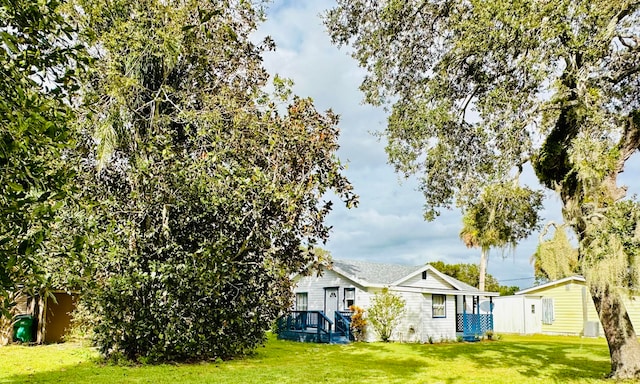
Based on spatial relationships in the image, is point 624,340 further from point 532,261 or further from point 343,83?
point 343,83

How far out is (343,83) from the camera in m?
12.7

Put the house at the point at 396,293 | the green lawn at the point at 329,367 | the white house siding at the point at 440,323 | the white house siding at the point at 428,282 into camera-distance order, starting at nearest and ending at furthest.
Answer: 1. the green lawn at the point at 329,367
2. the house at the point at 396,293
3. the white house siding at the point at 440,323
4. the white house siding at the point at 428,282

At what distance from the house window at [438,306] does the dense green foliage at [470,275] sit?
62.6ft

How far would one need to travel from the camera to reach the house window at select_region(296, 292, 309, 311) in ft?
80.7

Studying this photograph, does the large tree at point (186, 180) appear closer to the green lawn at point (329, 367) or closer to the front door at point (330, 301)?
the green lawn at point (329, 367)

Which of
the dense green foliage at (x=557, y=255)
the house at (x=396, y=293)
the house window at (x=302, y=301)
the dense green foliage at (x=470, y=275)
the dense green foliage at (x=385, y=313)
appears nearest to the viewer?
the dense green foliage at (x=557, y=255)

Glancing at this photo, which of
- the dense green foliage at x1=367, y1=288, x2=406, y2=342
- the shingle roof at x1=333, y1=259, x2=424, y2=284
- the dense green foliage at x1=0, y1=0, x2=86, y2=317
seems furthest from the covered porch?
the dense green foliage at x1=0, y1=0, x2=86, y2=317

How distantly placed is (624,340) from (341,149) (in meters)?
7.91

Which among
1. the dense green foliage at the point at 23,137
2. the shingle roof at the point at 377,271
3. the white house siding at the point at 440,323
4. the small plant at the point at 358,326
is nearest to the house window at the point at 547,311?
the shingle roof at the point at 377,271

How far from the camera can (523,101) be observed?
30.4 feet

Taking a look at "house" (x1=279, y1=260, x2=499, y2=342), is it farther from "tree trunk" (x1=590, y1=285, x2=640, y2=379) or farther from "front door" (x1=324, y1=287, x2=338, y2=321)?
"tree trunk" (x1=590, y1=285, x2=640, y2=379)

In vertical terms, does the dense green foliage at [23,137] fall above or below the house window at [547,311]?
above

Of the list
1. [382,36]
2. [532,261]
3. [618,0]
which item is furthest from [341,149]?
[618,0]

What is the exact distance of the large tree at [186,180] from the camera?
11.2 metres
